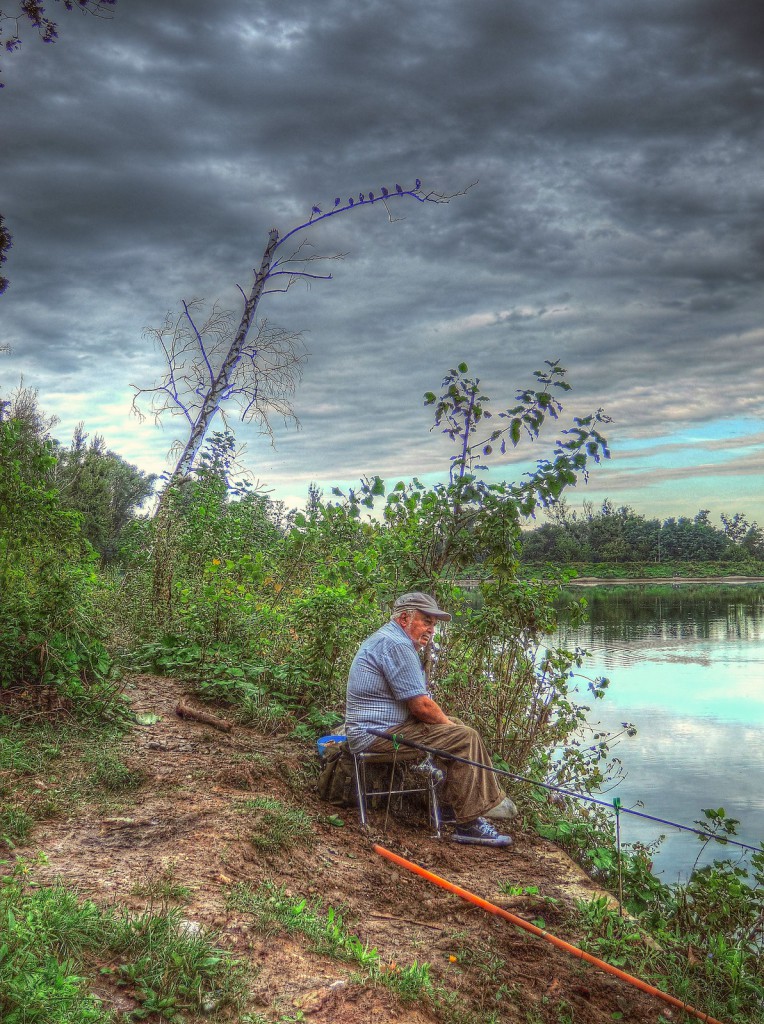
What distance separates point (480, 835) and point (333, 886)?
1.43 metres

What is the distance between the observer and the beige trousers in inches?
196

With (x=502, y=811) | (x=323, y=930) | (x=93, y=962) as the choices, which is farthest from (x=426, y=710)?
(x=93, y=962)

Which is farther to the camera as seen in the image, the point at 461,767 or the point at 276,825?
the point at 461,767

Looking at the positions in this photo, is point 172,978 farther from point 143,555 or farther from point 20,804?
point 143,555

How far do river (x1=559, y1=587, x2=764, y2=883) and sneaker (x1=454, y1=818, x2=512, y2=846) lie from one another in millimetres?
2071

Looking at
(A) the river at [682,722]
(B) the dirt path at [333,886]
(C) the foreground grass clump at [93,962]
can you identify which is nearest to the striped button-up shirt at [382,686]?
(B) the dirt path at [333,886]

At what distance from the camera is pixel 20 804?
4.00 meters

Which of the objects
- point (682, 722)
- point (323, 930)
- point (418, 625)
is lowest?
point (682, 722)

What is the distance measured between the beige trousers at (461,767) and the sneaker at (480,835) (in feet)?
0.25

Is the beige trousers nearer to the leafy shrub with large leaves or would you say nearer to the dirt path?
the dirt path

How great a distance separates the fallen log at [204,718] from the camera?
6.20m

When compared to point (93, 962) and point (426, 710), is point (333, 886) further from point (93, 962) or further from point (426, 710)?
point (93, 962)

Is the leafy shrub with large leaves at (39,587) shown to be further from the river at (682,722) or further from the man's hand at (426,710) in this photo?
the river at (682,722)

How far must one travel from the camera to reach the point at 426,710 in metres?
5.01
